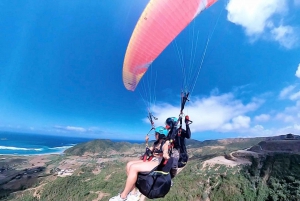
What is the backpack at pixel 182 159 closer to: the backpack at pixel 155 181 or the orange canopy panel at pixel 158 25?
the backpack at pixel 155 181

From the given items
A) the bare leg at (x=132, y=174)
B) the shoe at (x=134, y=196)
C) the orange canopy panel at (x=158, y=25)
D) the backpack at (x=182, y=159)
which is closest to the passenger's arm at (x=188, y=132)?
the backpack at (x=182, y=159)

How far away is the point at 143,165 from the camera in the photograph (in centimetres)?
460

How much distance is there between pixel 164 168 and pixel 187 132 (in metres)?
1.76

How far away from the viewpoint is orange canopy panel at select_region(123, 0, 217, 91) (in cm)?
641

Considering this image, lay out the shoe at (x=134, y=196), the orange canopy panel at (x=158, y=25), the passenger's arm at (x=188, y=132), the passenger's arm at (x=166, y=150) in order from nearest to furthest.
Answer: the shoe at (x=134, y=196), the passenger's arm at (x=166, y=150), the passenger's arm at (x=188, y=132), the orange canopy panel at (x=158, y=25)

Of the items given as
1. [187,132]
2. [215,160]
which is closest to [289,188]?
[215,160]

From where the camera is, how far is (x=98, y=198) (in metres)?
31.2

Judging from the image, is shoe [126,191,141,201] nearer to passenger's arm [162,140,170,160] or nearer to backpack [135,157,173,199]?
backpack [135,157,173,199]

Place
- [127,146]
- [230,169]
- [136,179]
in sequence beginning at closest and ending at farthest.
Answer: [136,179], [230,169], [127,146]

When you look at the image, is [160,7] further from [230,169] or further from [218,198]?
[230,169]

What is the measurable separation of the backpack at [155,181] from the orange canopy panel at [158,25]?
4772 mm

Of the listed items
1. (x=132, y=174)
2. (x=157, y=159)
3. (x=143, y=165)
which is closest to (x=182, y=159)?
(x=157, y=159)

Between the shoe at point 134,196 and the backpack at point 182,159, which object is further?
the backpack at point 182,159

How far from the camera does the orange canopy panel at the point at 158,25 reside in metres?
6.41
